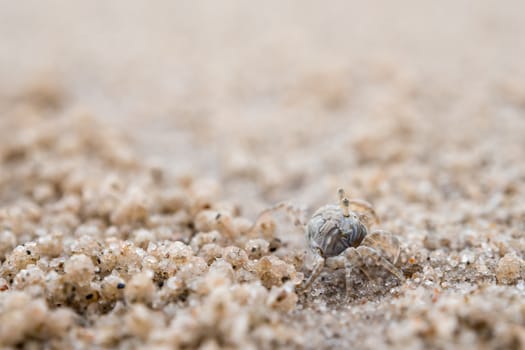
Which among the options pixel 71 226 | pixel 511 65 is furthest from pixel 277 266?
pixel 511 65

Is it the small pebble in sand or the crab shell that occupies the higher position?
the crab shell

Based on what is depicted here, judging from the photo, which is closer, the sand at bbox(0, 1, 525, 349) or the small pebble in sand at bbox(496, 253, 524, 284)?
the sand at bbox(0, 1, 525, 349)

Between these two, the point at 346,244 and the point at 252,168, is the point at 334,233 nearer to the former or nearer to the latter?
the point at 346,244

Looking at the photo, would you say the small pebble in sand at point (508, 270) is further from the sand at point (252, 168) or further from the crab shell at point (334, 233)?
the crab shell at point (334, 233)

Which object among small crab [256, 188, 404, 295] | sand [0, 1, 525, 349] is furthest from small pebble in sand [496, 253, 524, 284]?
small crab [256, 188, 404, 295]

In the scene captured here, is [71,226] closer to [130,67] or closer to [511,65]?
[130,67]

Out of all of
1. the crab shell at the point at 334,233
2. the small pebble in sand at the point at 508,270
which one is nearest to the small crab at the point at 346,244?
the crab shell at the point at 334,233

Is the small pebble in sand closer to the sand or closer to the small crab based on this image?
the sand
